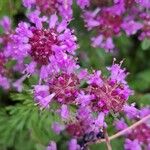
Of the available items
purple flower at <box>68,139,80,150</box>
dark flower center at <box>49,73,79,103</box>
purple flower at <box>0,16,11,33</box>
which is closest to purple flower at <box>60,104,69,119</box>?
dark flower center at <box>49,73,79,103</box>

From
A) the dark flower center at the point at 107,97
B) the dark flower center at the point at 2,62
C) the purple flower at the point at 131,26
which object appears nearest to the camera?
the dark flower center at the point at 107,97

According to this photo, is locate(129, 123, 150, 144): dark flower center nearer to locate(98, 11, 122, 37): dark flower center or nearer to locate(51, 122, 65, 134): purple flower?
locate(51, 122, 65, 134): purple flower

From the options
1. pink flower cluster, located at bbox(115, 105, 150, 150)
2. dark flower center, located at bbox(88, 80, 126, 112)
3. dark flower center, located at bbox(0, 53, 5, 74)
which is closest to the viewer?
dark flower center, located at bbox(88, 80, 126, 112)

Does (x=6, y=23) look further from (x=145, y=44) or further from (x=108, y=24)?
(x=145, y=44)

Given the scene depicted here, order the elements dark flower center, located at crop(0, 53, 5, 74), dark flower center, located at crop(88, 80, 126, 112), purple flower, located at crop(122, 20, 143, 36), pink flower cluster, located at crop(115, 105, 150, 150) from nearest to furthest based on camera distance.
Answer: dark flower center, located at crop(88, 80, 126, 112) → pink flower cluster, located at crop(115, 105, 150, 150) → dark flower center, located at crop(0, 53, 5, 74) → purple flower, located at crop(122, 20, 143, 36)

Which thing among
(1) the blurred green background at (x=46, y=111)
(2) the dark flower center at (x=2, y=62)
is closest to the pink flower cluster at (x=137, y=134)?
(1) the blurred green background at (x=46, y=111)

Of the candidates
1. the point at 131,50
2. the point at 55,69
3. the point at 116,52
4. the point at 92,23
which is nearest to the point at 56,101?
the point at 55,69

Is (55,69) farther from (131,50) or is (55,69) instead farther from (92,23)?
(131,50)

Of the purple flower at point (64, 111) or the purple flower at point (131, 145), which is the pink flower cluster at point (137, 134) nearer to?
the purple flower at point (131, 145)
